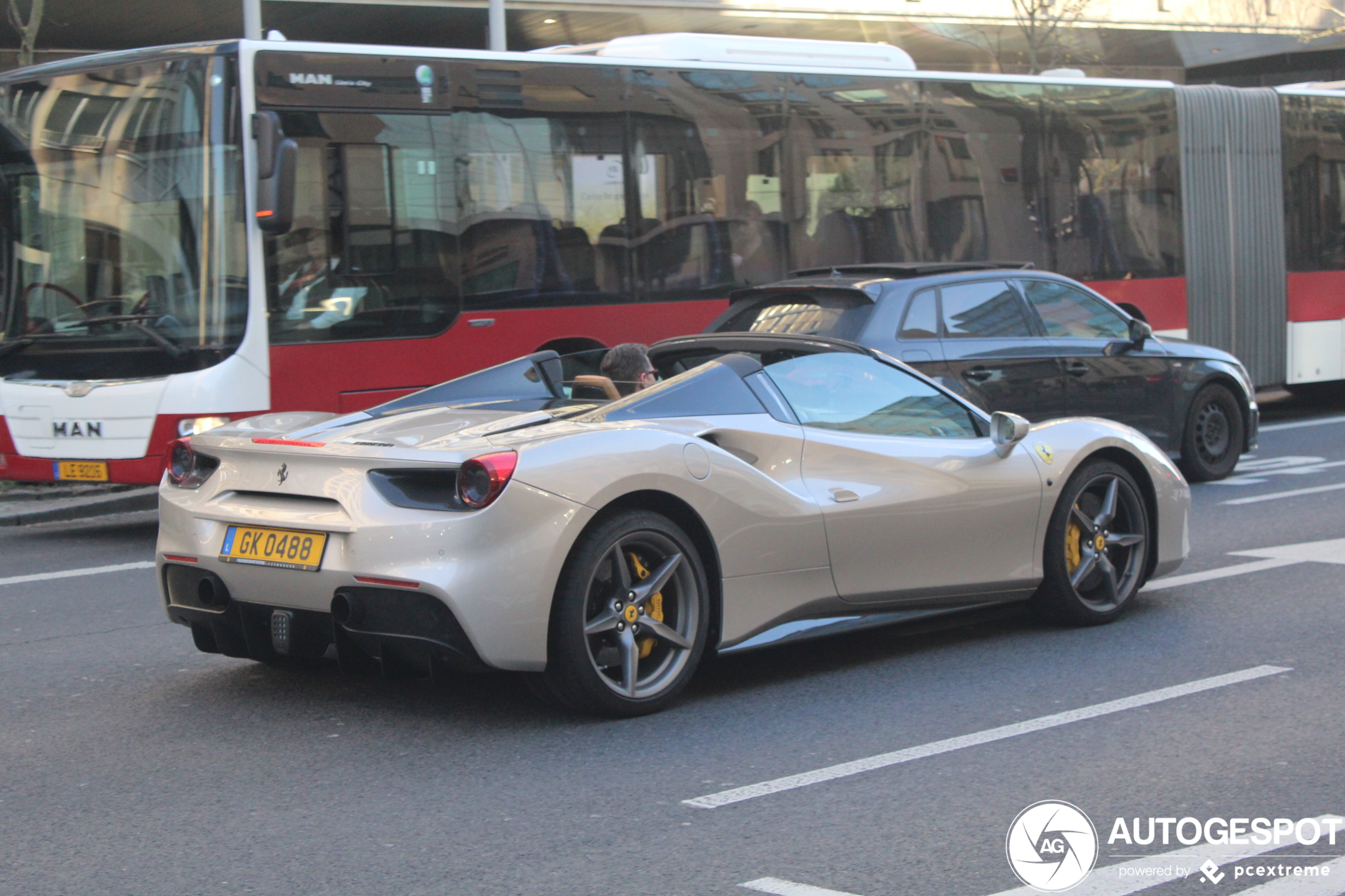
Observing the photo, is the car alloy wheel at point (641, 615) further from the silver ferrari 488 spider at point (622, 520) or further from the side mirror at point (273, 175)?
the side mirror at point (273, 175)

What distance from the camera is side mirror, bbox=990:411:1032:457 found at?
6293 millimetres

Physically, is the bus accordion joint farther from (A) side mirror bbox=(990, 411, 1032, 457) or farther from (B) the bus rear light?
(B) the bus rear light

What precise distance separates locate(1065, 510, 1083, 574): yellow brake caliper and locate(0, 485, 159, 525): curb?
6.73 m

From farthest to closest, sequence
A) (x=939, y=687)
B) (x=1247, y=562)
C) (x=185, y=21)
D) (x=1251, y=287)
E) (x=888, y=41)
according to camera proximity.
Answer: (x=888, y=41) < (x=185, y=21) < (x=1251, y=287) < (x=1247, y=562) < (x=939, y=687)

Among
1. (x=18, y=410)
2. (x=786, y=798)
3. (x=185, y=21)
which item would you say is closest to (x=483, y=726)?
(x=786, y=798)

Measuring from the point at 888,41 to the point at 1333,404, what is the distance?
13.2 m

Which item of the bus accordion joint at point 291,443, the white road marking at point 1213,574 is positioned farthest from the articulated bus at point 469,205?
the white road marking at point 1213,574

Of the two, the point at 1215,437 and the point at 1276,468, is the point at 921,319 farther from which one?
the point at 1276,468

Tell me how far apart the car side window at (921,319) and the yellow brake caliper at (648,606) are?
4.59 metres

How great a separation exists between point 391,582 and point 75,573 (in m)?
4.52

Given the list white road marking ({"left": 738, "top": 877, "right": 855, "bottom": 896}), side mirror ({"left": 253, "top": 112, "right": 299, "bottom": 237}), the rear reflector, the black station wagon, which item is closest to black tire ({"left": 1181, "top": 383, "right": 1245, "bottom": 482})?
the black station wagon

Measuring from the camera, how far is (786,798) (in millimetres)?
4395

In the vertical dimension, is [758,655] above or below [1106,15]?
below

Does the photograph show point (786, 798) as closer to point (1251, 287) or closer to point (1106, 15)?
point (1251, 287)
